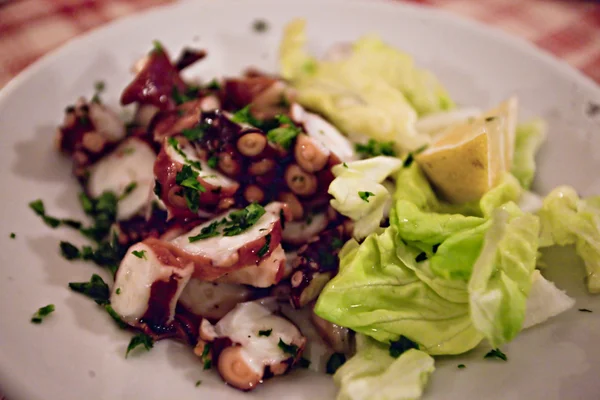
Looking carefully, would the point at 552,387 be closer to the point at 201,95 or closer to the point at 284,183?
the point at 284,183

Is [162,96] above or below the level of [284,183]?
above

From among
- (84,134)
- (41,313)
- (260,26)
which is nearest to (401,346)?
(41,313)

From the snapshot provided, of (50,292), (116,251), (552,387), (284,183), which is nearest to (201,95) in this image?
(284,183)

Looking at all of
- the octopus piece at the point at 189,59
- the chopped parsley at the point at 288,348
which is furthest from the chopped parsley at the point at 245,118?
the chopped parsley at the point at 288,348

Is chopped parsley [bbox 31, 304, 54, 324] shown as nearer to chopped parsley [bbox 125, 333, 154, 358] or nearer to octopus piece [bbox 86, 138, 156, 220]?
chopped parsley [bbox 125, 333, 154, 358]

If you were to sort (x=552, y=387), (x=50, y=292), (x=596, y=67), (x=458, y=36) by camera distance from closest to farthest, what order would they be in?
(x=552, y=387) → (x=50, y=292) → (x=458, y=36) → (x=596, y=67)

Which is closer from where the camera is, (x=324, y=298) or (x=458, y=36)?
(x=324, y=298)
